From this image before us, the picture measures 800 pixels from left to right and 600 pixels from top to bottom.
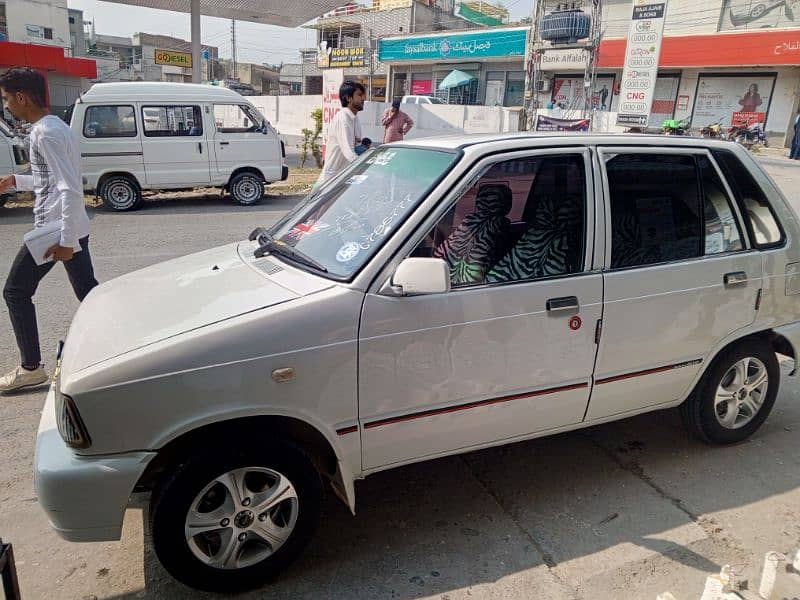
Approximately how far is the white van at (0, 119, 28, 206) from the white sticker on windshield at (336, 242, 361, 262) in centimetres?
1018

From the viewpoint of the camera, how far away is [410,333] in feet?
8.39

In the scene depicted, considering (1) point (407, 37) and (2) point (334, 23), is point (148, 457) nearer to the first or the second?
(1) point (407, 37)

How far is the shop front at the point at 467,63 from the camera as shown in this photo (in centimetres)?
3525

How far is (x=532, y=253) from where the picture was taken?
2980mm

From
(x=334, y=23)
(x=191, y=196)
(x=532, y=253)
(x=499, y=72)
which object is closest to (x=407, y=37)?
(x=499, y=72)

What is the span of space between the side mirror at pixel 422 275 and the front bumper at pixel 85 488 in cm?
116

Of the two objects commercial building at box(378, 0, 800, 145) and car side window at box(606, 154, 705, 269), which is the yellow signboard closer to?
commercial building at box(378, 0, 800, 145)

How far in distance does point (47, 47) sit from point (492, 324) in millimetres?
34824

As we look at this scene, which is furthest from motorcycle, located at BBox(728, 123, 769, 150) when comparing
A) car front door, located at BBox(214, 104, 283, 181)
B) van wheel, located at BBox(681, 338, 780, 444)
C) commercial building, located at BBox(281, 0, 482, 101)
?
van wheel, located at BBox(681, 338, 780, 444)

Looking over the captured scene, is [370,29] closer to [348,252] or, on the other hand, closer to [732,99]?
[732,99]

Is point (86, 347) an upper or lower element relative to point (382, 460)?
upper

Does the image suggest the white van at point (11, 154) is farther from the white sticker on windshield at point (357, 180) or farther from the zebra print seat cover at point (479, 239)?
the zebra print seat cover at point (479, 239)

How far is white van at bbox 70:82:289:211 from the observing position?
1102 cm

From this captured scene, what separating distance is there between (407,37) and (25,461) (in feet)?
137
